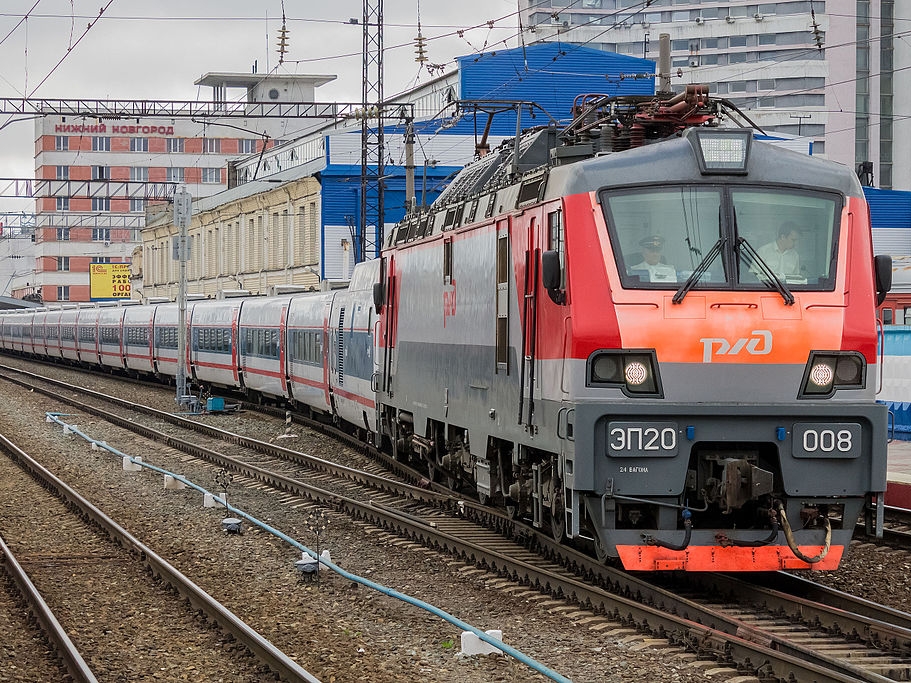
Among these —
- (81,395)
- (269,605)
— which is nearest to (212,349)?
(81,395)

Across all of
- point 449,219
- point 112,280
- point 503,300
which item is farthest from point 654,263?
point 112,280

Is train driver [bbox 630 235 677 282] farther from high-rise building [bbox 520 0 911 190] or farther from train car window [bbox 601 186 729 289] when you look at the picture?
high-rise building [bbox 520 0 911 190]

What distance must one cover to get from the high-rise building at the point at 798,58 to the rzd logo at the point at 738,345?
81.2 metres

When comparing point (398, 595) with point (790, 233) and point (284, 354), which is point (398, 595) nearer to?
point (790, 233)

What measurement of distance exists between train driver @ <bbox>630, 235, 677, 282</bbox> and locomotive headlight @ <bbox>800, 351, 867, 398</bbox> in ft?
4.04

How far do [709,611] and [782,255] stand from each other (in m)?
2.78

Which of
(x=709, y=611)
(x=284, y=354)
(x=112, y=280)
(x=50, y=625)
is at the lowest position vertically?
(x=50, y=625)

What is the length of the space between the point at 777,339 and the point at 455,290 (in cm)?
481

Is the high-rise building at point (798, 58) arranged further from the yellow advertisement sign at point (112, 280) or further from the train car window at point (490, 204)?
the train car window at point (490, 204)

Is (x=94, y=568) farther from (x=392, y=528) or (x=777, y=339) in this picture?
(x=777, y=339)

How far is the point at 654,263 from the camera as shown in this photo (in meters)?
10.1

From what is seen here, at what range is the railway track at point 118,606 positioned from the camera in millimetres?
9148

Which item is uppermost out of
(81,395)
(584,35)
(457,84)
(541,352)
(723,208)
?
(584,35)

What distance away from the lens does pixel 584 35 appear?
111 metres
